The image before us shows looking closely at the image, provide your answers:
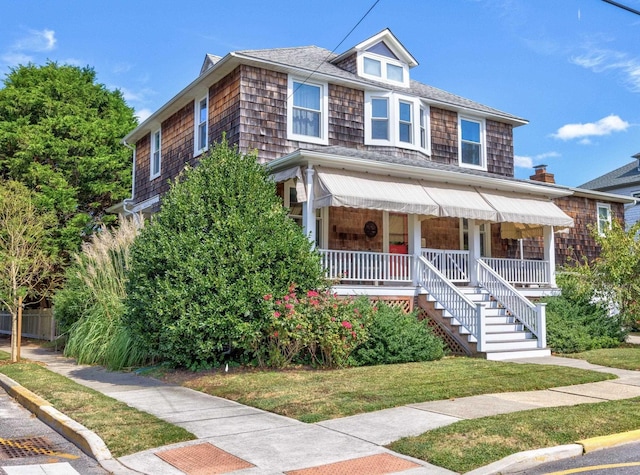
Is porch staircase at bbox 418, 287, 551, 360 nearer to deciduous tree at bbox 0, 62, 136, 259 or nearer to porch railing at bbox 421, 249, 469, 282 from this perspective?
porch railing at bbox 421, 249, 469, 282

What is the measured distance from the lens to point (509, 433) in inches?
241

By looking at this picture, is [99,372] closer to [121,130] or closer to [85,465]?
[85,465]

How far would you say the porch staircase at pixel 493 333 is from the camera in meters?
13.0

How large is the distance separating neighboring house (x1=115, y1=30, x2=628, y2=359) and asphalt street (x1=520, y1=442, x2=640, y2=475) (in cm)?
696

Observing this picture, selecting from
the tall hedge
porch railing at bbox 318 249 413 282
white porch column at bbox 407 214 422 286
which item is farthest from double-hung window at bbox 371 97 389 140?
the tall hedge

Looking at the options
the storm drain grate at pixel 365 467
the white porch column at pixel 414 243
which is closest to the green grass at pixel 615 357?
the white porch column at pixel 414 243

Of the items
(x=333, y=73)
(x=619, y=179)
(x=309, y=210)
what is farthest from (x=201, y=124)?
(x=619, y=179)

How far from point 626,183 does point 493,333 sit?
28.8 meters

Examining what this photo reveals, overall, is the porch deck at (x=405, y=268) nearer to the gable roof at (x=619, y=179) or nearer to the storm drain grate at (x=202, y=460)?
the storm drain grate at (x=202, y=460)

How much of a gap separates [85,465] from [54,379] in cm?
544

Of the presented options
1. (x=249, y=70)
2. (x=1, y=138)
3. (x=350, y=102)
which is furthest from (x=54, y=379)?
(x=1, y=138)

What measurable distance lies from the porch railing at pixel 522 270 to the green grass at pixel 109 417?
11.1 meters

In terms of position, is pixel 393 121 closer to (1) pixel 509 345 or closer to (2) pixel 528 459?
(1) pixel 509 345

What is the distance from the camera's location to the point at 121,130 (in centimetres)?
2805
